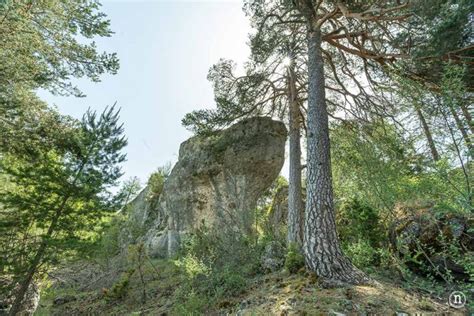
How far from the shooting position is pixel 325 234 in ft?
15.1

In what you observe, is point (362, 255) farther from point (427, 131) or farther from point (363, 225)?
point (427, 131)

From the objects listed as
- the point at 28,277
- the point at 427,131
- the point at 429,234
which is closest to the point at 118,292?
the point at 28,277

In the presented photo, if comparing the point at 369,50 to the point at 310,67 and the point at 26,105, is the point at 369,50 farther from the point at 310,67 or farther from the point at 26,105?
the point at 26,105

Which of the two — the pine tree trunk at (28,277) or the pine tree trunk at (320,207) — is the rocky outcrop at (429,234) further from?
the pine tree trunk at (28,277)

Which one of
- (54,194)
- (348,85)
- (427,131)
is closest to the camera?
(427,131)

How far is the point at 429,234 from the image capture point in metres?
4.99

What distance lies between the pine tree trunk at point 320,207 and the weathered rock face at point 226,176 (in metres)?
4.76

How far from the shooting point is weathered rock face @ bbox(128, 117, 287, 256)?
1030 cm

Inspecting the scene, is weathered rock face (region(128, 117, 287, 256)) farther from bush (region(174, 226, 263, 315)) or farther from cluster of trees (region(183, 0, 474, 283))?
bush (region(174, 226, 263, 315))

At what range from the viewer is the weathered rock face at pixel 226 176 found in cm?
1030

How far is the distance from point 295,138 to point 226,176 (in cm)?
375

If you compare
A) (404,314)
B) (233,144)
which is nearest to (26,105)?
(233,144)

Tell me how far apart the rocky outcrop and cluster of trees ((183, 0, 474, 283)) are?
1.00 meters

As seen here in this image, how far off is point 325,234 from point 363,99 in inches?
184
